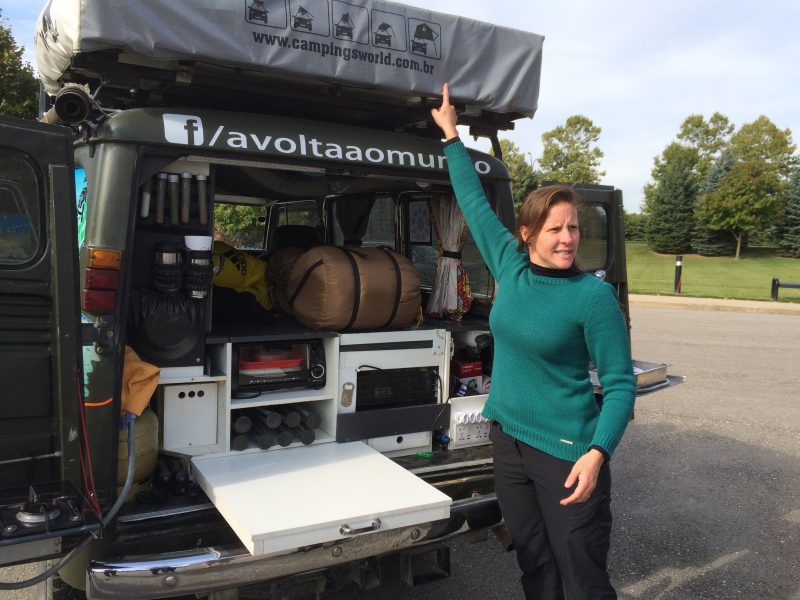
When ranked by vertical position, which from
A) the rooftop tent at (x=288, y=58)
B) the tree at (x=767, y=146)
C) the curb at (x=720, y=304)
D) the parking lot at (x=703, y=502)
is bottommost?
the parking lot at (x=703, y=502)

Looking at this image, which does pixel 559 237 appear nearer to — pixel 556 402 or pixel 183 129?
pixel 556 402

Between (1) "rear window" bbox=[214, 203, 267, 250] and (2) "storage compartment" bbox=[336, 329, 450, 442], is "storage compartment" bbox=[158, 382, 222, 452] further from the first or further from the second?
(1) "rear window" bbox=[214, 203, 267, 250]

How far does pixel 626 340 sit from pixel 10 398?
7.21ft

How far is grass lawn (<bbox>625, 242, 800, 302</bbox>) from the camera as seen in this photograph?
22641 mm

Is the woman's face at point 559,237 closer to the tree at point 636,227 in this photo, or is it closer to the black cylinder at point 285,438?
the black cylinder at point 285,438

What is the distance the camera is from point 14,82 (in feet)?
43.3

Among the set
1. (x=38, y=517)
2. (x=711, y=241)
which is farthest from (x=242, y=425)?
(x=711, y=241)

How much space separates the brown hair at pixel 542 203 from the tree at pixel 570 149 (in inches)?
1553

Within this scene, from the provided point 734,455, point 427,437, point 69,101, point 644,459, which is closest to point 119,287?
point 69,101

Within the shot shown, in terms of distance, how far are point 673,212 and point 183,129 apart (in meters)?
49.4

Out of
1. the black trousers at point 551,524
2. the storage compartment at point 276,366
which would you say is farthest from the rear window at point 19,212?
the black trousers at point 551,524

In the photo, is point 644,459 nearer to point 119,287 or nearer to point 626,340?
point 626,340

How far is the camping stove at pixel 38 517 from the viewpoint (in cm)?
220

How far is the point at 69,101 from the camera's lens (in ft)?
8.81
